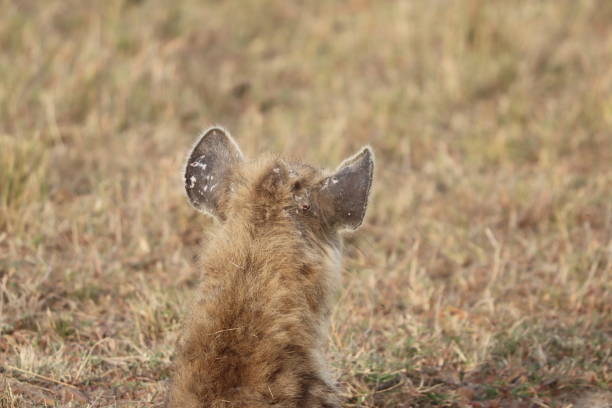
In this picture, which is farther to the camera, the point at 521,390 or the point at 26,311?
the point at 26,311

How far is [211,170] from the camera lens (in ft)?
12.4

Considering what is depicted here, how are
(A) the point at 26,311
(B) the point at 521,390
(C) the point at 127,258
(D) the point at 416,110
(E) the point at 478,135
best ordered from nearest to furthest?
(B) the point at 521,390
(A) the point at 26,311
(C) the point at 127,258
(E) the point at 478,135
(D) the point at 416,110

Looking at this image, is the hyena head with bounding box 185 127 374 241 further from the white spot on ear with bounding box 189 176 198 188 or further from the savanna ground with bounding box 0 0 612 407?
the savanna ground with bounding box 0 0 612 407

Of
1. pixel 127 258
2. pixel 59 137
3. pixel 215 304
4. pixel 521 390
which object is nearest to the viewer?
pixel 215 304

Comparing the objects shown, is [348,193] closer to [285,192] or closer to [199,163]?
[285,192]

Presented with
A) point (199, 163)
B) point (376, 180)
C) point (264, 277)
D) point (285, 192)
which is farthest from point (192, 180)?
point (376, 180)

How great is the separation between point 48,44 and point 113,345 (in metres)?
4.68

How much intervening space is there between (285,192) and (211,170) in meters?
0.39

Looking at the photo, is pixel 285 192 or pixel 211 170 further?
pixel 211 170

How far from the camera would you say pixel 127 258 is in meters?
6.12

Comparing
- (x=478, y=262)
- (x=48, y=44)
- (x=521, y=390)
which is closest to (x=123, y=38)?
(x=48, y=44)

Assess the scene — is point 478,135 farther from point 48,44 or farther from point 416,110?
point 48,44

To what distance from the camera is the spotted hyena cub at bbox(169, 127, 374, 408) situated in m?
3.27

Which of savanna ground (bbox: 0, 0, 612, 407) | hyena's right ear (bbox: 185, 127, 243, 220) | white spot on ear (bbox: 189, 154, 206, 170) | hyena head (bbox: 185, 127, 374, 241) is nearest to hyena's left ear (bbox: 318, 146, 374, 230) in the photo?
hyena head (bbox: 185, 127, 374, 241)
